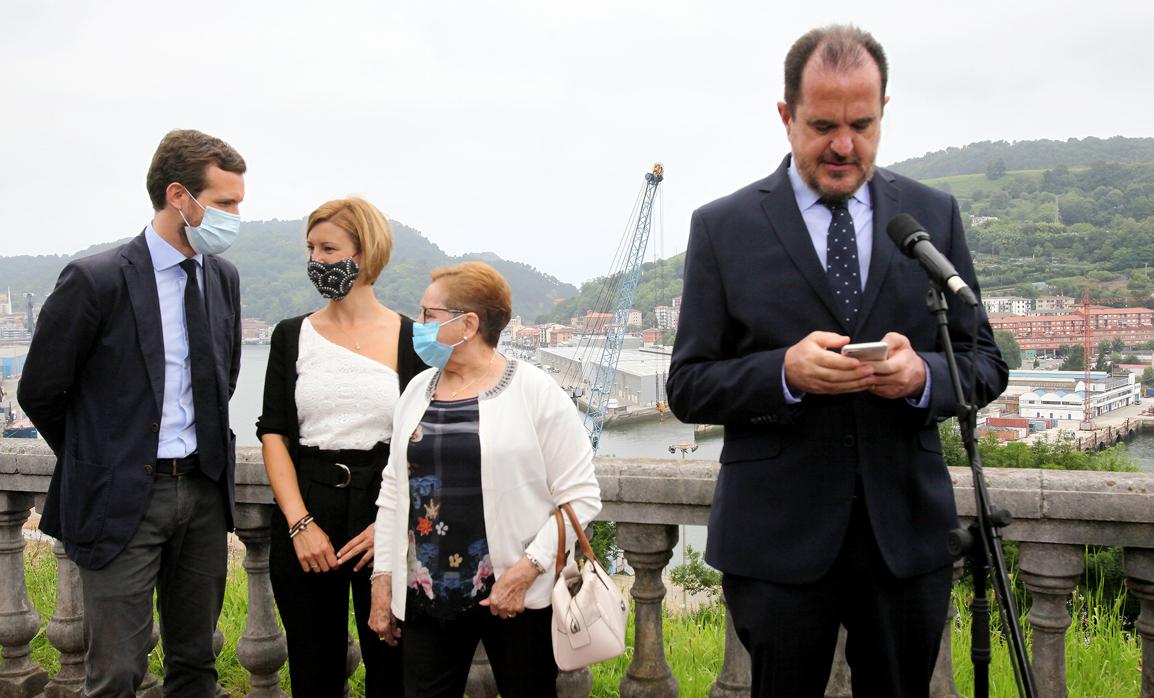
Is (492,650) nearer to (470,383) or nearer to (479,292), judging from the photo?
(470,383)

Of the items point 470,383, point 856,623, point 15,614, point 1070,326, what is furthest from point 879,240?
point 1070,326

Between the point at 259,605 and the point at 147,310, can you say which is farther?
the point at 259,605

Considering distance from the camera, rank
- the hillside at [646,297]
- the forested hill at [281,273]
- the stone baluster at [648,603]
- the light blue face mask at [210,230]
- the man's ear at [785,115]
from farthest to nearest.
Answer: the hillside at [646,297] < the forested hill at [281,273] < the stone baluster at [648,603] < the light blue face mask at [210,230] < the man's ear at [785,115]

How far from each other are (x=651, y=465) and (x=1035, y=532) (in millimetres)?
1113

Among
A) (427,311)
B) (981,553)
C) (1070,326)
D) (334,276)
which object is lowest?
(981,553)

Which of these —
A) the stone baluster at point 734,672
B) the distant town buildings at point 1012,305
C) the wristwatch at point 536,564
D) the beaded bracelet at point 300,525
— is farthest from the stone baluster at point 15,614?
the distant town buildings at point 1012,305

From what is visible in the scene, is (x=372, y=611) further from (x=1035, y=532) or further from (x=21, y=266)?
(x=21, y=266)

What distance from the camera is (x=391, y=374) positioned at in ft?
9.36

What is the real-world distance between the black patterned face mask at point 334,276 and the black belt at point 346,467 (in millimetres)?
492

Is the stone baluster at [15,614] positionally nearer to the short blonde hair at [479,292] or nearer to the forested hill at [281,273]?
the short blonde hair at [479,292]

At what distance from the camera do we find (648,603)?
3.01 m

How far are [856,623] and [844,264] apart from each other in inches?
31.4

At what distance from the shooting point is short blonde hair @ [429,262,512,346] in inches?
102

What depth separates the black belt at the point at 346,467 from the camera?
279 centimetres
